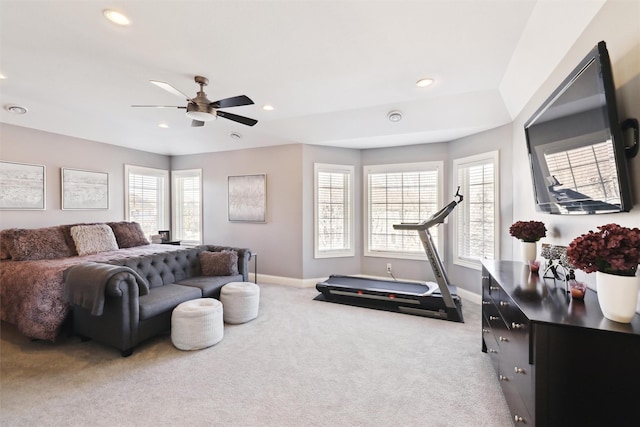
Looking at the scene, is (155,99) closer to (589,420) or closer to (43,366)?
(43,366)

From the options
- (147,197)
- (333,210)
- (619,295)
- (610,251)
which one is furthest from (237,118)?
(147,197)

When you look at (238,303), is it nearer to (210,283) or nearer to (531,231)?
(210,283)

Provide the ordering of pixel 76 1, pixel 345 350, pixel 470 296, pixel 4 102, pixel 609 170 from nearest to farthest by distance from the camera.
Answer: pixel 609 170 → pixel 76 1 → pixel 345 350 → pixel 4 102 → pixel 470 296

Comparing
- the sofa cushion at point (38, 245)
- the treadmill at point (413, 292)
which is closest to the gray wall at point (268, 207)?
the treadmill at point (413, 292)

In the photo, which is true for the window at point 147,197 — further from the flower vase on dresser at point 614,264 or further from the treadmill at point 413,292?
the flower vase on dresser at point 614,264

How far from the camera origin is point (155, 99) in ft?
11.9

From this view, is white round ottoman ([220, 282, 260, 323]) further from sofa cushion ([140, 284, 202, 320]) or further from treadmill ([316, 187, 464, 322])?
treadmill ([316, 187, 464, 322])

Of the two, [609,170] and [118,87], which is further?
[118,87]

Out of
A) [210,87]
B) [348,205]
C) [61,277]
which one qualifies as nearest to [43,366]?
[61,277]

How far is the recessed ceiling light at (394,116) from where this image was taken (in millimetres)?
3749

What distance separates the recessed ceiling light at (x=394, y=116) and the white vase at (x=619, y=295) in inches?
117

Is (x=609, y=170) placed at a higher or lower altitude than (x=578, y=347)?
higher

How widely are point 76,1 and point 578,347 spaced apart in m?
3.56

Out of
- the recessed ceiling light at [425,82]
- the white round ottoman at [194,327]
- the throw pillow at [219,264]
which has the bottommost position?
the white round ottoman at [194,327]
